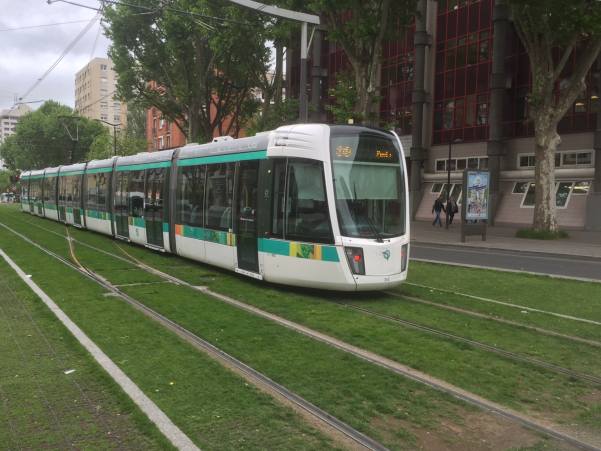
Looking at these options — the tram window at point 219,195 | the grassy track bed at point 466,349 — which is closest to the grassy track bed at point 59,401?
the grassy track bed at point 466,349

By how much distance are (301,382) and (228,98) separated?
108 ft

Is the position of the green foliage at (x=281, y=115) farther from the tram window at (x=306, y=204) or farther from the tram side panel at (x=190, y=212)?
the tram window at (x=306, y=204)

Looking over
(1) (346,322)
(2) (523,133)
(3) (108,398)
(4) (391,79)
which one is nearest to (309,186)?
(1) (346,322)

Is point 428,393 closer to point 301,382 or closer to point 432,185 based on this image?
point 301,382

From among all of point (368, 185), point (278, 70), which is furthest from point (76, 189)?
point (368, 185)

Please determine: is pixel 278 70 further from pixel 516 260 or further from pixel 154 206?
pixel 516 260

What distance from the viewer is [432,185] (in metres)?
37.9

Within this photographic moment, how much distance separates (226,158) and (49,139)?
2777 inches

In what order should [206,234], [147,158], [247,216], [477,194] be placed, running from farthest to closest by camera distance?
[477,194], [147,158], [206,234], [247,216]

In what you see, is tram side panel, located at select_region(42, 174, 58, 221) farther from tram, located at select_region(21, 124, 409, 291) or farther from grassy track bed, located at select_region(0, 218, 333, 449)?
grassy track bed, located at select_region(0, 218, 333, 449)

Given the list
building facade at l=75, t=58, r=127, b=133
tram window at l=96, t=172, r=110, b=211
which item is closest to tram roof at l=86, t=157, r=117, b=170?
tram window at l=96, t=172, r=110, b=211

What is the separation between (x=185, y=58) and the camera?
3300 cm

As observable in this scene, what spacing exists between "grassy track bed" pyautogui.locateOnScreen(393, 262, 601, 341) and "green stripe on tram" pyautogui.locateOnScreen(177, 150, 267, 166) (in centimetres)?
350

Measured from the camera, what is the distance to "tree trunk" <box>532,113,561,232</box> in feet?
75.0
